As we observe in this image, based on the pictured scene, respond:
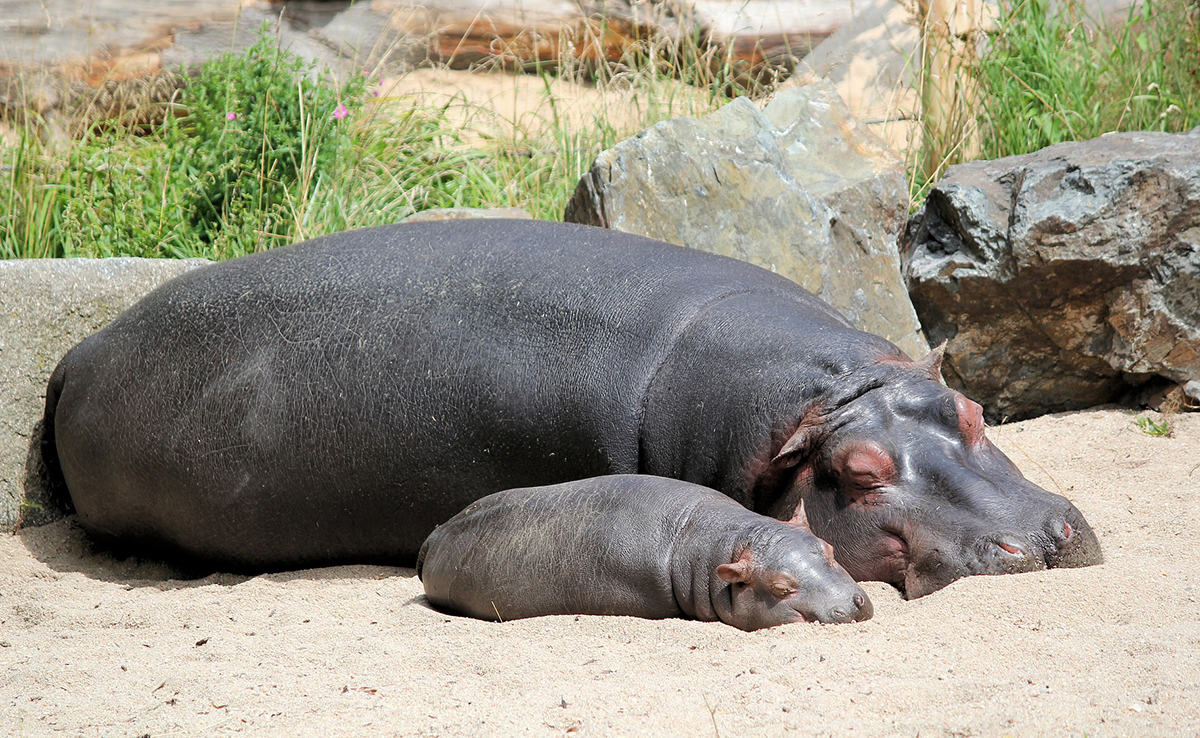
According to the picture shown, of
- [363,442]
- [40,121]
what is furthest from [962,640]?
[40,121]

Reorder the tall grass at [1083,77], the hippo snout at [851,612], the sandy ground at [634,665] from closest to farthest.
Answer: the sandy ground at [634,665] < the hippo snout at [851,612] < the tall grass at [1083,77]

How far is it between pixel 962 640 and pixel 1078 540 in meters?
0.63

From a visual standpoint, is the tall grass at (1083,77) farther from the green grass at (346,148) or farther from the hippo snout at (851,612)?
the hippo snout at (851,612)

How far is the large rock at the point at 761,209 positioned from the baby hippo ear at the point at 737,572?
2489 millimetres

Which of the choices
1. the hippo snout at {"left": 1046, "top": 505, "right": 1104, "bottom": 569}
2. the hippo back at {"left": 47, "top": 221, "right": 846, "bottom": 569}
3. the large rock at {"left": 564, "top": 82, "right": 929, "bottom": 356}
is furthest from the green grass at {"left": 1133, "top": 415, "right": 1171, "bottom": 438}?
the hippo snout at {"left": 1046, "top": 505, "right": 1104, "bottom": 569}

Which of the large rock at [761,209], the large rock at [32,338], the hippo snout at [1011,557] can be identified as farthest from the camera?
the large rock at [761,209]

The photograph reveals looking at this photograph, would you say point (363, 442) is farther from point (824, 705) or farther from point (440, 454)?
point (824, 705)

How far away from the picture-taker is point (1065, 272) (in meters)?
5.00

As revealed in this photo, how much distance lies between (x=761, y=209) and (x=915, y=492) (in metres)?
2.35

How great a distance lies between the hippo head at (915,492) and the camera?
297 centimetres

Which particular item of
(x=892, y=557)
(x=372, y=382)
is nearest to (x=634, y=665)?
(x=892, y=557)

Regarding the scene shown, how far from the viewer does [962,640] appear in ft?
8.40

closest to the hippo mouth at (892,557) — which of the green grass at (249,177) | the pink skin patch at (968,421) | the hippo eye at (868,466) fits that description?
the hippo eye at (868,466)

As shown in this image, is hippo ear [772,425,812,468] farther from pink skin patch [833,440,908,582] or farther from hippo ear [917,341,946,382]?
hippo ear [917,341,946,382]
